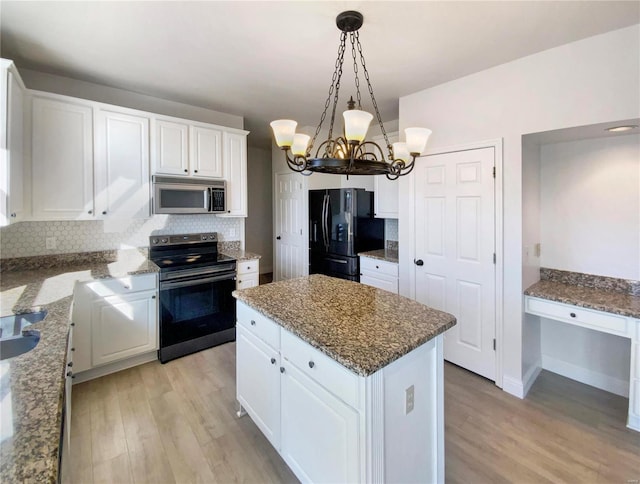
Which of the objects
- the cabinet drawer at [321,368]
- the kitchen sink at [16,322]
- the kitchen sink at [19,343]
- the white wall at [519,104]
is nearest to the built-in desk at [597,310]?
the white wall at [519,104]

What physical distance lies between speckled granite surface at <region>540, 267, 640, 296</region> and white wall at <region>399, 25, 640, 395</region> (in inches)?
22.8

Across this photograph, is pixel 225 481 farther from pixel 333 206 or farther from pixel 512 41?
pixel 512 41

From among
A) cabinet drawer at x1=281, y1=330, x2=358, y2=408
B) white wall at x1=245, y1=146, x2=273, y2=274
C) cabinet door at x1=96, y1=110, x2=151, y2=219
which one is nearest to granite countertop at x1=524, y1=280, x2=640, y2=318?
cabinet drawer at x1=281, y1=330, x2=358, y2=408

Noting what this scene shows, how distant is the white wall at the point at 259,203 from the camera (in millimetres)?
6176

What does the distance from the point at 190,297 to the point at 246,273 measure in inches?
25.6

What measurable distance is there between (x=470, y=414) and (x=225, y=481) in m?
1.70

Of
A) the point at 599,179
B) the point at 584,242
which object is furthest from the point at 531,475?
the point at 599,179

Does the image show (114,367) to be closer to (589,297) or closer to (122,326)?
(122,326)

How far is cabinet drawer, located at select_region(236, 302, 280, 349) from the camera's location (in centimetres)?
168

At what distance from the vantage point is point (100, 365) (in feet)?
8.63

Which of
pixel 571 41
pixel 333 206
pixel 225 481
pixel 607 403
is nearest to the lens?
pixel 225 481

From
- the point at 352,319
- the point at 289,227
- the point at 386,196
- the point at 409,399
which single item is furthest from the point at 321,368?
the point at 289,227

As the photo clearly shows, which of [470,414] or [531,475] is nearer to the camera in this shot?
[531,475]

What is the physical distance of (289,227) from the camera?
4828 millimetres
